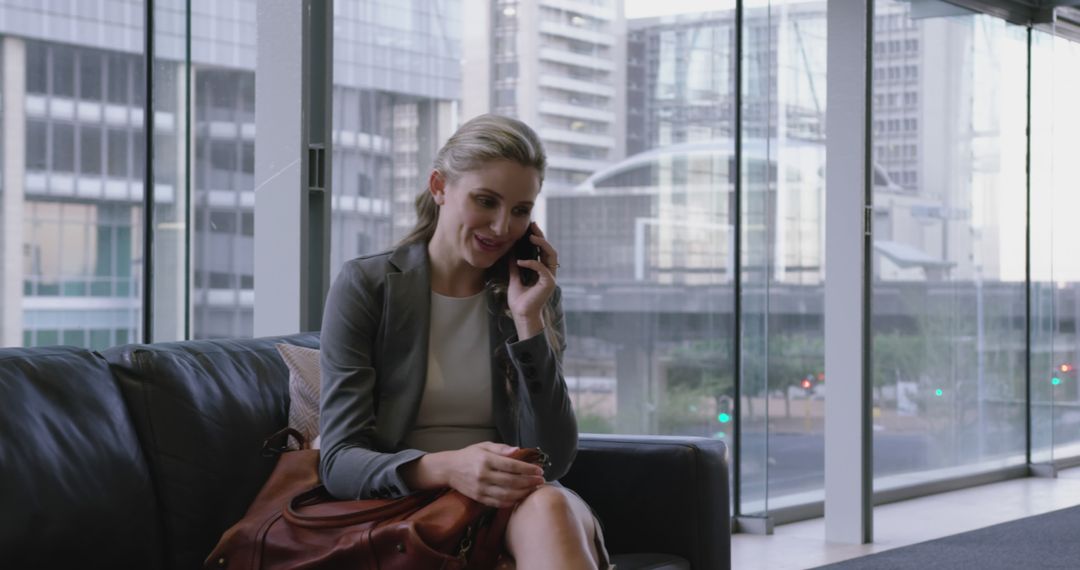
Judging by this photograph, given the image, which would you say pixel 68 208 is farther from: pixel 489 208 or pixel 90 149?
pixel 489 208

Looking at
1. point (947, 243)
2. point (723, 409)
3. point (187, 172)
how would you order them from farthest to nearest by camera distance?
point (947, 243), point (723, 409), point (187, 172)

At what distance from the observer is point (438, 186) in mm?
2514

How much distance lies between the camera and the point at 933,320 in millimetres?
6629

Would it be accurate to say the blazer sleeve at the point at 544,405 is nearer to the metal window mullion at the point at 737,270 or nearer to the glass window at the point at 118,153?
the glass window at the point at 118,153

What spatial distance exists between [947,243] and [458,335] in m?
4.72

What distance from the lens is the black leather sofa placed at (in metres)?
2.08

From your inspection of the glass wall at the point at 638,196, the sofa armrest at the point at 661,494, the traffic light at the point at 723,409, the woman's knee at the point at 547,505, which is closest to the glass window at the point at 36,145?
the sofa armrest at the point at 661,494

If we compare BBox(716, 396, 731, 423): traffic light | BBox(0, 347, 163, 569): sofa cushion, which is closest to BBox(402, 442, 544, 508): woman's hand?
BBox(0, 347, 163, 569): sofa cushion

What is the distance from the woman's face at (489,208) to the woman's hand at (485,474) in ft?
1.40

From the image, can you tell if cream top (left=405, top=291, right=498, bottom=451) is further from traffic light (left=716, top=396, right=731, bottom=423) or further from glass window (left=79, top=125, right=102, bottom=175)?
traffic light (left=716, top=396, right=731, bottom=423)

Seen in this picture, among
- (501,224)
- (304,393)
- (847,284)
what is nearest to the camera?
(501,224)

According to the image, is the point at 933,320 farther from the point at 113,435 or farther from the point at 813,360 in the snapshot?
the point at 113,435

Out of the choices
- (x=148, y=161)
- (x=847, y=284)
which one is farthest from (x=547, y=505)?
(x=847, y=284)

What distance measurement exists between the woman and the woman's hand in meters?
0.14
